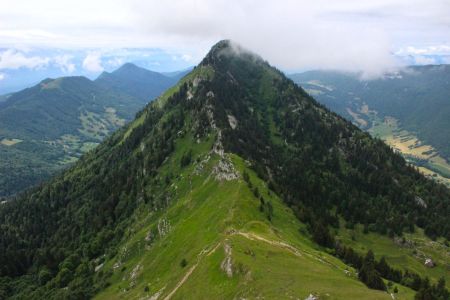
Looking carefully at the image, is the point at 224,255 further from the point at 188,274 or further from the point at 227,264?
the point at 188,274

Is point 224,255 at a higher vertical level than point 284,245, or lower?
higher

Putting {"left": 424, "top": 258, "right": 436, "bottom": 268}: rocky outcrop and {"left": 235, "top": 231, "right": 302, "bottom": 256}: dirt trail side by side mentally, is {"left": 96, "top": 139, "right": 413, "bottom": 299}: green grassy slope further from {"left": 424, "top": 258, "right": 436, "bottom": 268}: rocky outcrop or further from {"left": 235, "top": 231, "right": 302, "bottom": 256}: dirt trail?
{"left": 424, "top": 258, "right": 436, "bottom": 268}: rocky outcrop

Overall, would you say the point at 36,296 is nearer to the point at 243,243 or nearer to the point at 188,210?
the point at 188,210

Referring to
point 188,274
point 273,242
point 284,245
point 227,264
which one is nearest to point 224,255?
point 227,264

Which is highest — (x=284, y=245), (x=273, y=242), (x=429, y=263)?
(x=273, y=242)

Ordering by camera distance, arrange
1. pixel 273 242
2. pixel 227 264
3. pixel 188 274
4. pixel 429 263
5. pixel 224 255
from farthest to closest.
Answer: pixel 429 263 → pixel 273 242 → pixel 188 274 → pixel 224 255 → pixel 227 264

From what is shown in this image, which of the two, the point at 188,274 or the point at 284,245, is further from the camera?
the point at 284,245

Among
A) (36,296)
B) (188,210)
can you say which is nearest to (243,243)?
(188,210)

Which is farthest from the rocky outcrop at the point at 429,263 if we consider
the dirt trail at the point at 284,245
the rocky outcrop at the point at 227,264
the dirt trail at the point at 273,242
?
the rocky outcrop at the point at 227,264

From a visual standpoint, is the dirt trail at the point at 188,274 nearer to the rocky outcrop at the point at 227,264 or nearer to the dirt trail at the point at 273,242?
the rocky outcrop at the point at 227,264

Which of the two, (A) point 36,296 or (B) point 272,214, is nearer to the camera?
(B) point 272,214

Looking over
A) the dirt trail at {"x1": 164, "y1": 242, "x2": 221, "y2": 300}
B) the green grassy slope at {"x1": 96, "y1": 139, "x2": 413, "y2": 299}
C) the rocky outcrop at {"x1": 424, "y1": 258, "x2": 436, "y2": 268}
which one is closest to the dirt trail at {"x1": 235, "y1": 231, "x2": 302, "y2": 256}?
the green grassy slope at {"x1": 96, "y1": 139, "x2": 413, "y2": 299}
